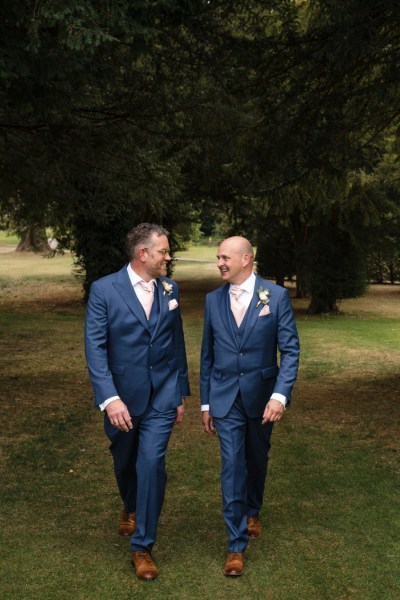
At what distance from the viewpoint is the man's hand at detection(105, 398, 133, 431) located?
4.68m

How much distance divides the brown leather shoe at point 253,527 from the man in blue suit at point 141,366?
0.89 meters

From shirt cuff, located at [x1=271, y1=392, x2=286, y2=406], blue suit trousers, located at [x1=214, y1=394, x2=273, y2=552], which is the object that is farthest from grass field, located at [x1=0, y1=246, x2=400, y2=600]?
shirt cuff, located at [x1=271, y1=392, x2=286, y2=406]

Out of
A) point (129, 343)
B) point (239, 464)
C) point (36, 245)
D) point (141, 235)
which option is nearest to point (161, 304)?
point (129, 343)

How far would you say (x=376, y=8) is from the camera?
8.30m

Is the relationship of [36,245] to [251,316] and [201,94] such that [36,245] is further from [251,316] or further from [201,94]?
[251,316]

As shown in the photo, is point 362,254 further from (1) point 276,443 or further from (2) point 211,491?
(2) point 211,491

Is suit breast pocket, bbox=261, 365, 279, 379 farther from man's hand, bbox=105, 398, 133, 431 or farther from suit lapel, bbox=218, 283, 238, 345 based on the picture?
man's hand, bbox=105, 398, 133, 431

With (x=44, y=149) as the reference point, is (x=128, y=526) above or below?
below

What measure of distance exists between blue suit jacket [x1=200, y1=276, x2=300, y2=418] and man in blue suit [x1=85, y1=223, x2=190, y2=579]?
0.27m

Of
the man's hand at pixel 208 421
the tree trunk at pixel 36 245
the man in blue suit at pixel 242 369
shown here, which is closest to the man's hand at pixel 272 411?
the man in blue suit at pixel 242 369

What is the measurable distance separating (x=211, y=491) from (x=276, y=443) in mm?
1895

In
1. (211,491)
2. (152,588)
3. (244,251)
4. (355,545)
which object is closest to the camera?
(152,588)

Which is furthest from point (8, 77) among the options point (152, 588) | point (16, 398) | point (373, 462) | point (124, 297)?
point (16, 398)

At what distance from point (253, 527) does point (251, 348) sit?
1362 mm
